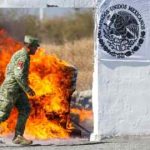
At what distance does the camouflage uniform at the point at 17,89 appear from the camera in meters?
11.1

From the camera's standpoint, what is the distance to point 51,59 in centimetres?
1313

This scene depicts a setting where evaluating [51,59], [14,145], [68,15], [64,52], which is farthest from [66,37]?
[14,145]

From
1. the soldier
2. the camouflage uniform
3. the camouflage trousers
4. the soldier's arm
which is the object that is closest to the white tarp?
the soldier

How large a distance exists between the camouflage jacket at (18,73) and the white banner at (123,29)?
1383mm

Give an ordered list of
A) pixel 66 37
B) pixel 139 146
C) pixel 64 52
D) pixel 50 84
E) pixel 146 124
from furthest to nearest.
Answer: pixel 66 37
pixel 64 52
pixel 50 84
pixel 146 124
pixel 139 146

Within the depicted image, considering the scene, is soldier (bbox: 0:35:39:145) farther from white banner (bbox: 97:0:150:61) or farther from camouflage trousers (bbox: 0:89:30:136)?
white banner (bbox: 97:0:150:61)

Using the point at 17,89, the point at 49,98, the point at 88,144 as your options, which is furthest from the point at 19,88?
the point at 49,98

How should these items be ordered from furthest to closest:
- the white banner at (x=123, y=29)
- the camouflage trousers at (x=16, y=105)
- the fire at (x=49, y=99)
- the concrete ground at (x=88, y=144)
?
the fire at (x=49, y=99) < the white banner at (x=123, y=29) < the camouflage trousers at (x=16, y=105) < the concrete ground at (x=88, y=144)

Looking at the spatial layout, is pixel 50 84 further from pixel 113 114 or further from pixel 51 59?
pixel 113 114

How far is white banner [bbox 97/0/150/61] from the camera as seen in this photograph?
11.8 meters

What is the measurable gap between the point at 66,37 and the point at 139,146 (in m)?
19.8

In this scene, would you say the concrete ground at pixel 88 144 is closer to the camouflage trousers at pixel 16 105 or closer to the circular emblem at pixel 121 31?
the camouflage trousers at pixel 16 105

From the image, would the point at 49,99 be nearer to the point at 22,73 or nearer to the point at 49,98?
the point at 49,98

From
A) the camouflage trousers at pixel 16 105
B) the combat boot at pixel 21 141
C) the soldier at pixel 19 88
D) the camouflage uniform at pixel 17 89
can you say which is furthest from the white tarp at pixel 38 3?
the combat boot at pixel 21 141
